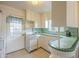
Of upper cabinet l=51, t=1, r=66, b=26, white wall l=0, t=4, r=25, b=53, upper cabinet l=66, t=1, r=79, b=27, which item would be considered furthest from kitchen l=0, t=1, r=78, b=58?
upper cabinet l=51, t=1, r=66, b=26

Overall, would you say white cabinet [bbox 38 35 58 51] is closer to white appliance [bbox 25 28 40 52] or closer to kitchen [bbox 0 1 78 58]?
kitchen [bbox 0 1 78 58]

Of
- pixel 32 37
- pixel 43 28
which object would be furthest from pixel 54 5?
pixel 43 28

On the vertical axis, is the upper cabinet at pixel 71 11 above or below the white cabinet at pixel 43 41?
above

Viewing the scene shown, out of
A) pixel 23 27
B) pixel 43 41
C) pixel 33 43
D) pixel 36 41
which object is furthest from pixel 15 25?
pixel 43 41

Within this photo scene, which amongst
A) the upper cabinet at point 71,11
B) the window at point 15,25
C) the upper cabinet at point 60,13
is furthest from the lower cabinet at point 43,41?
the upper cabinet at point 60,13

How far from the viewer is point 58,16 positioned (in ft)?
4.53

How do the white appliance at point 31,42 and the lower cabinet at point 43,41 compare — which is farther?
the lower cabinet at point 43,41

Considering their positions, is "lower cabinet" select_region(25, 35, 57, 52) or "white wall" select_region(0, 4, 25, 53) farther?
"lower cabinet" select_region(25, 35, 57, 52)

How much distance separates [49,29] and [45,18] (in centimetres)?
74

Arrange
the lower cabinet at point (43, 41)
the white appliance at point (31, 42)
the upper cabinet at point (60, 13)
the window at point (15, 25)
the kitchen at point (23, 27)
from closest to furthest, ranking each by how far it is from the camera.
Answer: the upper cabinet at point (60, 13), the kitchen at point (23, 27), the window at point (15, 25), the white appliance at point (31, 42), the lower cabinet at point (43, 41)

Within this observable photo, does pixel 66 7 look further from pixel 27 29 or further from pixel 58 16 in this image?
pixel 27 29

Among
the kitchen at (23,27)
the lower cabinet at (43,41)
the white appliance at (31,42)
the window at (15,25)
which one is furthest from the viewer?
the lower cabinet at (43,41)

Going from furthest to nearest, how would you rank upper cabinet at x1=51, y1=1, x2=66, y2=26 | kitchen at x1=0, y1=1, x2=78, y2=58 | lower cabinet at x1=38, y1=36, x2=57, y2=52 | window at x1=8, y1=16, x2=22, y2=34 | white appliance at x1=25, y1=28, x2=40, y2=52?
lower cabinet at x1=38, y1=36, x2=57, y2=52 < white appliance at x1=25, y1=28, x2=40, y2=52 < window at x1=8, y1=16, x2=22, y2=34 < kitchen at x1=0, y1=1, x2=78, y2=58 < upper cabinet at x1=51, y1=1, x2=66, y2=26

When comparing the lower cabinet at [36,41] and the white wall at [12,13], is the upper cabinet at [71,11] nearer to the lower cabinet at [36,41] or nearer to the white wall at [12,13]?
the lower cabinet at [36,41]
